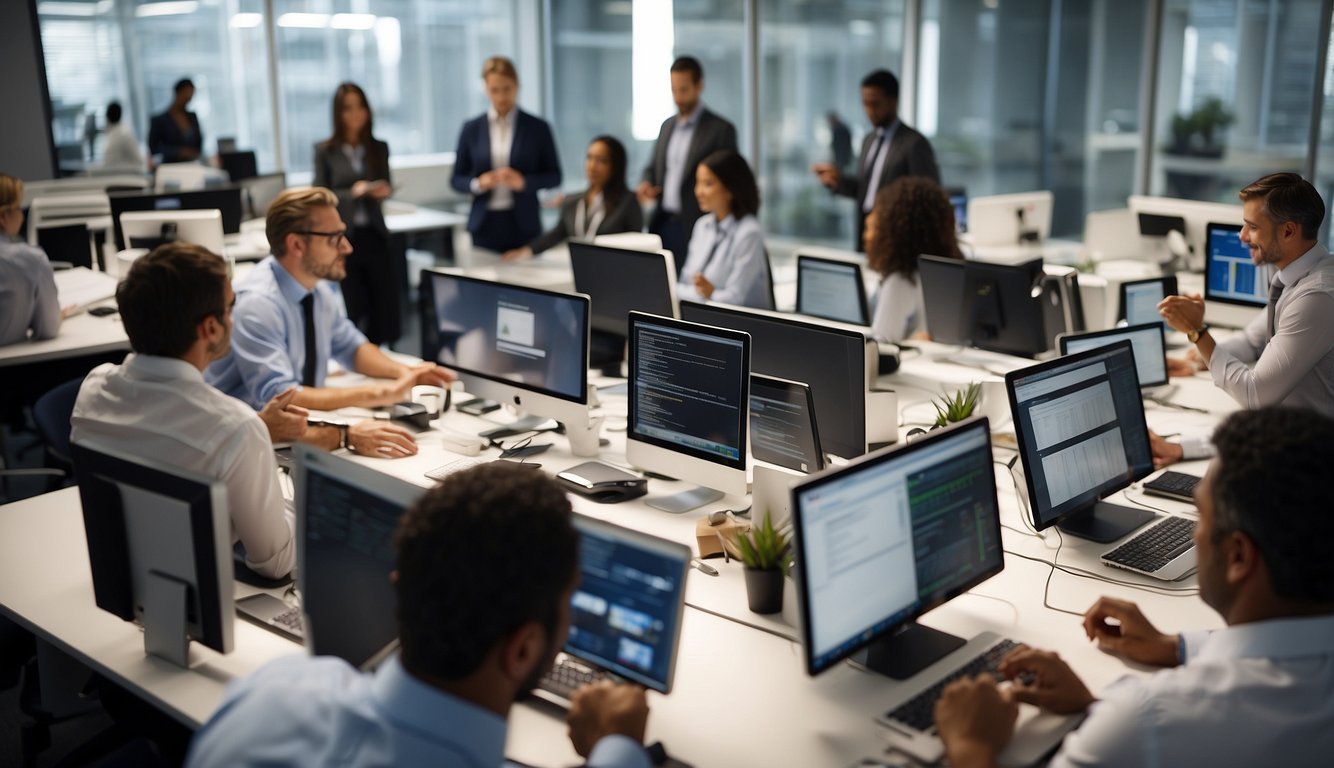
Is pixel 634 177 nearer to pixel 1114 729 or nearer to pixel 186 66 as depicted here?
pixel 186 66

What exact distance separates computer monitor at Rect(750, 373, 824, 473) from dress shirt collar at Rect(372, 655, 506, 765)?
Answer: 147 cm

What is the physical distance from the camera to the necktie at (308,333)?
379 cm

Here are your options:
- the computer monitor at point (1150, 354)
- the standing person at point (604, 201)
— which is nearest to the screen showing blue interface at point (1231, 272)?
the computer monitor at point (1150, 354)

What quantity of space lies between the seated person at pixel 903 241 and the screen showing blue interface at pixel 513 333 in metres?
1.75

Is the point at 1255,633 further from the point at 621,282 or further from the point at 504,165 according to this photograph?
the point at 504,165

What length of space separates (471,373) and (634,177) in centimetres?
626

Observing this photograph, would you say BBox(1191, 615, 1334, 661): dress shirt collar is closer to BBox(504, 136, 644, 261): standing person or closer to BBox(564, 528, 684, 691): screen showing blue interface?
BBox(564, 528, 684, 691): screen showing blue interface

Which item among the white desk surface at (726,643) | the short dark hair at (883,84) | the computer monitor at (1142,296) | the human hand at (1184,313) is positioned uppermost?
the short dark hair at (883,84)

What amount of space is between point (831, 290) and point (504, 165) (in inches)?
94.8

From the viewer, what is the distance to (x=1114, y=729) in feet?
5.38

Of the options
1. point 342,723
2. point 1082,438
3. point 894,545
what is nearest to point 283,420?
point 894,545

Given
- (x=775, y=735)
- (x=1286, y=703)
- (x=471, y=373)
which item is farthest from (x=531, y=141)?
(x=1286, y=703)

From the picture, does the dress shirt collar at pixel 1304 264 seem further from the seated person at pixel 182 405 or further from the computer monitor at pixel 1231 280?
the seated person at pixel 182 405

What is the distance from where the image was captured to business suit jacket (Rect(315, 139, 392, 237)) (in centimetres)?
631
